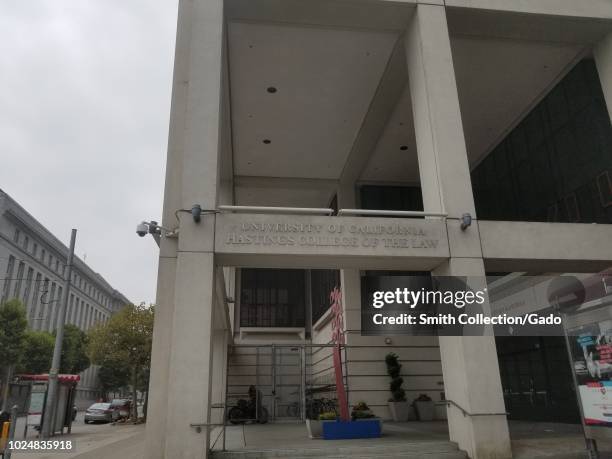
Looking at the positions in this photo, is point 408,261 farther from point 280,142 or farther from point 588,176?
point 280,142

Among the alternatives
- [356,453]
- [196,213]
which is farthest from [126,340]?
[356,453]

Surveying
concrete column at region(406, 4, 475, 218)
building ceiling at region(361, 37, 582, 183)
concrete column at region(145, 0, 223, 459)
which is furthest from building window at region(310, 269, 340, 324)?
concrete column at region(145, 0, 223, 459)

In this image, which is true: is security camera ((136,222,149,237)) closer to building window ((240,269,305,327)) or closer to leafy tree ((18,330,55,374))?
building window ((240,269,305,327))

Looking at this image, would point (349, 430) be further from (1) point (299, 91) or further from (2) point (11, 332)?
(2) point (11, 332)

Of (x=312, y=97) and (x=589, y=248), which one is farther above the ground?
(x=312, y=97)

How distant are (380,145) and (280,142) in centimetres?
412

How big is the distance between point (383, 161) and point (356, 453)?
13542mm

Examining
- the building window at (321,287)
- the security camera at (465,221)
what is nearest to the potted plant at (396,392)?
the building window at (321,287)

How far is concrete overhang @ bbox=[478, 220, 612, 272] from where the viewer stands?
10891 mm

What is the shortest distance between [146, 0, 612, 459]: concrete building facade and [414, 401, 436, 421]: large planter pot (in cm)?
65

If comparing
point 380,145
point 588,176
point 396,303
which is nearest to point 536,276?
point 588,176

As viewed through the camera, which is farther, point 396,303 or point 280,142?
point 280,142

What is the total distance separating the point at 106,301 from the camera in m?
87.2

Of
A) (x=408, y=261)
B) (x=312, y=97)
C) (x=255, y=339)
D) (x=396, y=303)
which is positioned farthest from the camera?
(x=255, y=339)
